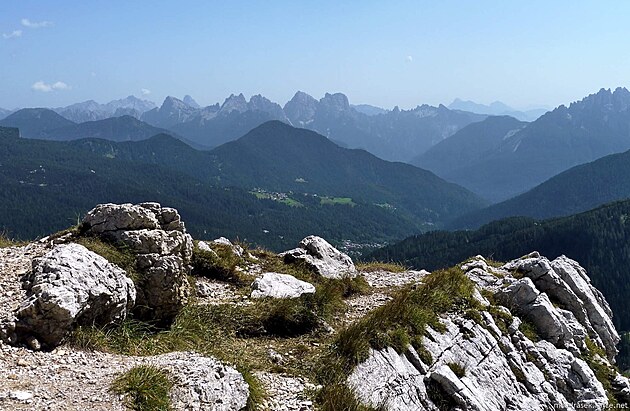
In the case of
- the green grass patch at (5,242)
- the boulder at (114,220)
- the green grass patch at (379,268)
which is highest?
the boulder at (114,220)

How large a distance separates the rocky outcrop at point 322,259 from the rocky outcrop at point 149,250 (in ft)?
22.4

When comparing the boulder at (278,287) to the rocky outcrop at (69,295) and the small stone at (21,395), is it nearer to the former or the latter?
the rocky outcrop at (69,295)

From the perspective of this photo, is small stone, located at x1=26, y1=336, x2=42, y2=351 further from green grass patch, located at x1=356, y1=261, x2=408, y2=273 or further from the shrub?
green grass patch, located at x1=356, y1=261, x2=408, y2=273

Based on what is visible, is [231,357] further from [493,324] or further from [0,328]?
[493,324]

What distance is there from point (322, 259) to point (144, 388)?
1482cm

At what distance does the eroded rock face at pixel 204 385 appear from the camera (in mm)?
8586

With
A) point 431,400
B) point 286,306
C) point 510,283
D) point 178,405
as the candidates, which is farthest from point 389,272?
point 178,405

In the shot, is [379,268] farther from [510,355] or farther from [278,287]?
[510,355]

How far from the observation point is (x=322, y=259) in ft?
74.4

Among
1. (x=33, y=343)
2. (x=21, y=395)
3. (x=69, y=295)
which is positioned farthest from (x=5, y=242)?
(x=21, y=395)

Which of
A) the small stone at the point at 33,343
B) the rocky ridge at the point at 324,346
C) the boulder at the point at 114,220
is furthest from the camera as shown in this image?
the boulder at the point at 114,220

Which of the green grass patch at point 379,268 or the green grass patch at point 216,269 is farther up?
the green grass patch at point 216,269

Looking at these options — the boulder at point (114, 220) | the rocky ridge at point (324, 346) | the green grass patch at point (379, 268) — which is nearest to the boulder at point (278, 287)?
the rocky ridge at point (324, 346)

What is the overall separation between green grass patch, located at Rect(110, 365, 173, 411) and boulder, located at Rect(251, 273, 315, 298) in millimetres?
7814
